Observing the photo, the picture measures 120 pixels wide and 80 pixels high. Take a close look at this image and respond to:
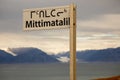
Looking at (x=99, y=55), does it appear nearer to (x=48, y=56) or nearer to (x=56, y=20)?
(x=48, y=56)

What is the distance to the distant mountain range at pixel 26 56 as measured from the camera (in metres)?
4.09

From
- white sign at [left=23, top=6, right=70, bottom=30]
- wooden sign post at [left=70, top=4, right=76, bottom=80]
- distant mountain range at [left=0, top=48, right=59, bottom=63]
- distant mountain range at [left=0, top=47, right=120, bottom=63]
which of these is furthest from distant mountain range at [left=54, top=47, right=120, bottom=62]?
wooden sign post at [left=70, top=4, right=76, bottom=80]

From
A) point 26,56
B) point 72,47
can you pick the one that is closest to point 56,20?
point 72,47

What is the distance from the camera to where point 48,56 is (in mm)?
4078

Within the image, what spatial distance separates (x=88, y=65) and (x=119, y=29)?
683mm

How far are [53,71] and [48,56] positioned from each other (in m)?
0.24

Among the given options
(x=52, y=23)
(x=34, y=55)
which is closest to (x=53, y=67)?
(x=34, y=55)

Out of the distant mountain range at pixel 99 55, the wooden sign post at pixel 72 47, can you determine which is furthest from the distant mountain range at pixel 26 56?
the wooden sign post at pixel 72 47

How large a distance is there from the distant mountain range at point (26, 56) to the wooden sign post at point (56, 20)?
6.10 ft

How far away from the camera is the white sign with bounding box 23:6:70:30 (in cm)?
211

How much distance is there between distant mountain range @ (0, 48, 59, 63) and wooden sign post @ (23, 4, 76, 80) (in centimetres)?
186

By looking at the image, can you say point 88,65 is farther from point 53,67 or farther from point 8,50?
point 8,50

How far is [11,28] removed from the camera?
14.1 ft

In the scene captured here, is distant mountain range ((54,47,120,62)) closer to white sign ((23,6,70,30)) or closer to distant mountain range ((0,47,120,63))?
distant mountain range ((0,47,120,63))
